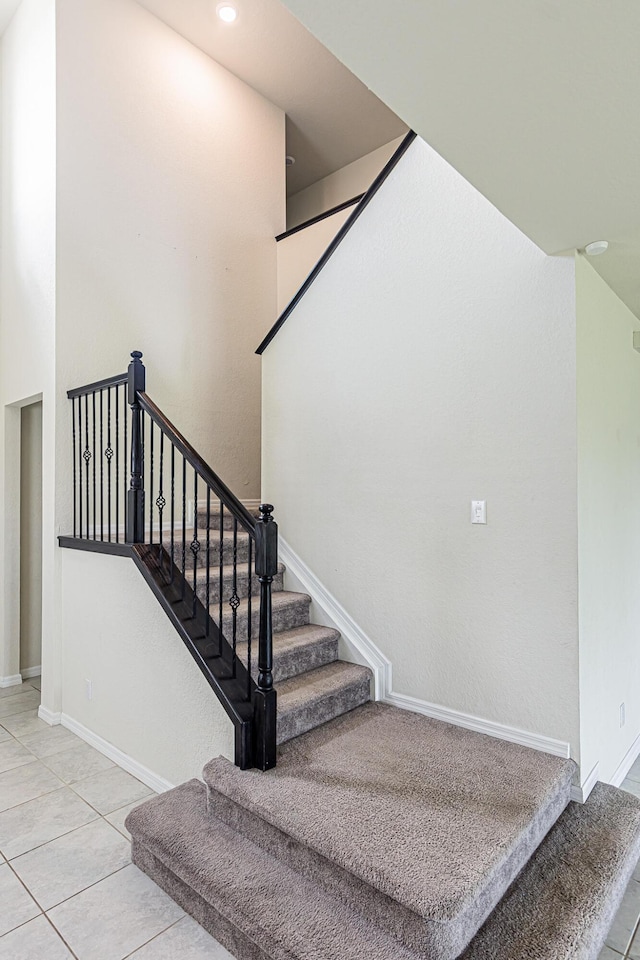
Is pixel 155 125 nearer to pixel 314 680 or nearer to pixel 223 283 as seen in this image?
pixel 223 283

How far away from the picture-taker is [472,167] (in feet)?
5.74

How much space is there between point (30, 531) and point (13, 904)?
2892 millimetres

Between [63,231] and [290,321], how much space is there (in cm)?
155

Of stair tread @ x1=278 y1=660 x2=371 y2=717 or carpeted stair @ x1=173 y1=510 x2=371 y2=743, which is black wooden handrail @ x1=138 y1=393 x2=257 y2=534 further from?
stair tread @ x1=278 y1=660 x2=371 y2=717

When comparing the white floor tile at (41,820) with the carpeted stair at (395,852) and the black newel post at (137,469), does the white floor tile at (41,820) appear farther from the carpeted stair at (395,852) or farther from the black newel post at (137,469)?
the black newel post at (137,469)

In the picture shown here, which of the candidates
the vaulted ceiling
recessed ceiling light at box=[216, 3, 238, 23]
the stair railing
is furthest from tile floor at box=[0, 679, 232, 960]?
recessed ceiling light at box=[216, 3, 238, 23]

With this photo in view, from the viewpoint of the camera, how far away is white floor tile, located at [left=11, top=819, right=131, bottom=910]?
2096 mm

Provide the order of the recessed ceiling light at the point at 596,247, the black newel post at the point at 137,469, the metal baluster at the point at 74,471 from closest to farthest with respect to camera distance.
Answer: the recessed ceiling light at the point at 596,247 < the black newel post at the point at 137,469 < the metal baluster at the point at 74,471

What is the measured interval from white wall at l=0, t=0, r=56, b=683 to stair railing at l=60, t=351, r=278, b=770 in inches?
16.4

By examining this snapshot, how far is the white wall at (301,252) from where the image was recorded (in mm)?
4469

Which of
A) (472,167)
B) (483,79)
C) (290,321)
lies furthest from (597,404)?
(290,321)

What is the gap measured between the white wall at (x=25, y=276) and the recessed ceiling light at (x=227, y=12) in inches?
42.5

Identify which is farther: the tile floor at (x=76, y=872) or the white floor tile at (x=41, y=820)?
the white floor tile at (x=41, y=820)

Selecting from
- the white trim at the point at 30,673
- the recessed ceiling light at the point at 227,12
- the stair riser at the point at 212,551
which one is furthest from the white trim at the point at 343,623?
the recessed ceiling light at the point at 227,12
